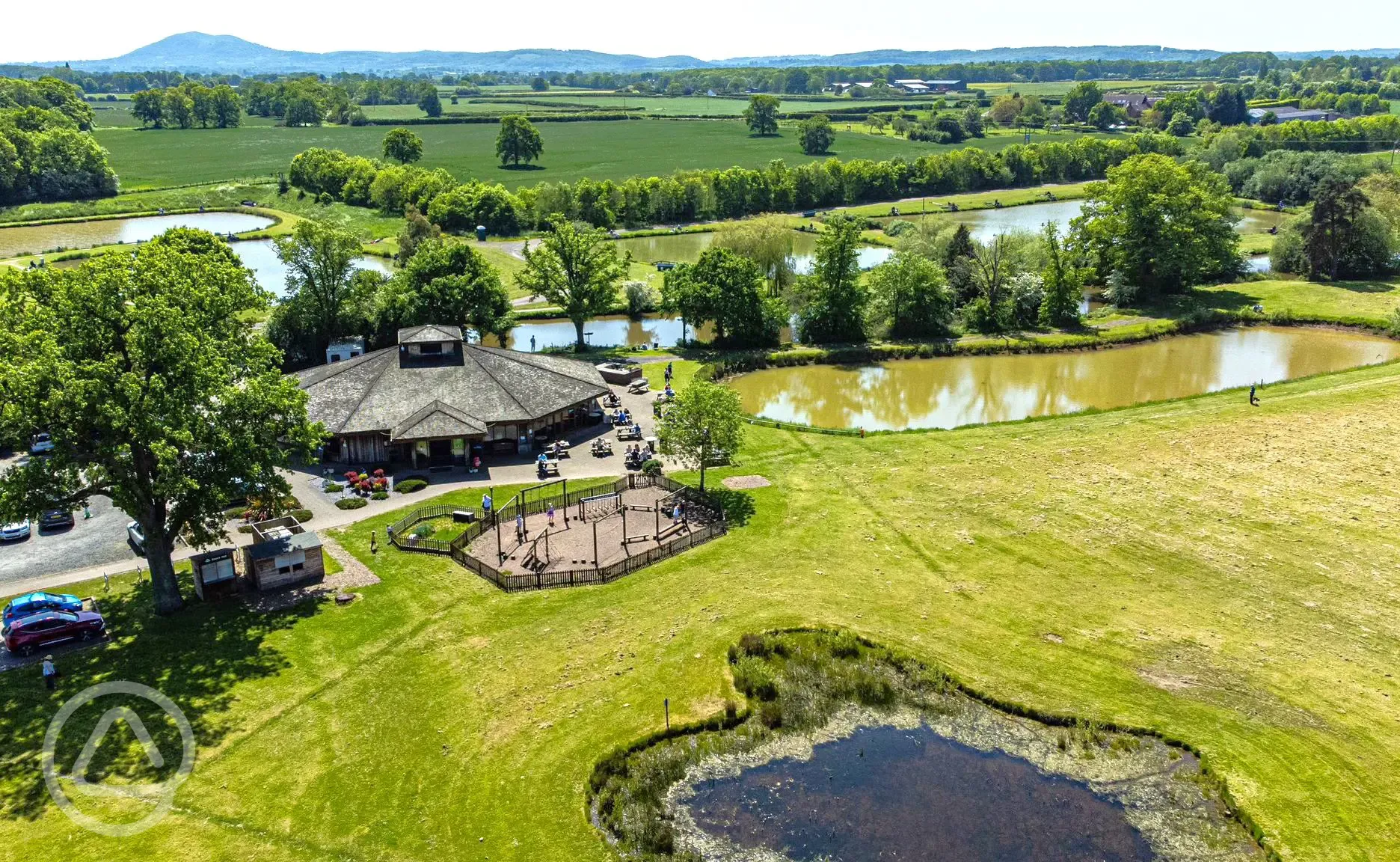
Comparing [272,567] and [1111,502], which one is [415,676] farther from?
[1111,502]

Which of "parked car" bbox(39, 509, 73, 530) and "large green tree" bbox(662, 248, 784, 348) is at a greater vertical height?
"large green tree" bbox(662, 248, 784, 348)

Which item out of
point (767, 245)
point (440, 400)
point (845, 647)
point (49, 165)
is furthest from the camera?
point (49, 165)

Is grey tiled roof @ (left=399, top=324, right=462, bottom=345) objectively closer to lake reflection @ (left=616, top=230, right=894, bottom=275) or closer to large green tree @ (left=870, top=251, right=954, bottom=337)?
large green tree @ (left=870, top=251, right=954, bottom=337)

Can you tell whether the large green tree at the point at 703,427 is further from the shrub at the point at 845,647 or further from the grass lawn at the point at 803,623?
the shrub at the point at 845,647

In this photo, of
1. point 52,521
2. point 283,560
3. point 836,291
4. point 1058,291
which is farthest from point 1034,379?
point 52,521

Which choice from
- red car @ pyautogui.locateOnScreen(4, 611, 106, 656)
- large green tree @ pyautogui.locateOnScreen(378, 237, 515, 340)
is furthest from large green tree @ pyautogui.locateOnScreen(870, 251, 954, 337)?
red car @ pyautogui.locateOnScreen(4, 611, 106, 656)

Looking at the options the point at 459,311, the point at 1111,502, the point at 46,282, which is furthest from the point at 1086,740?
the point at 459,311

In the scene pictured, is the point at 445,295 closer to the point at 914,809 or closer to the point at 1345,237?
the point at 914,809
